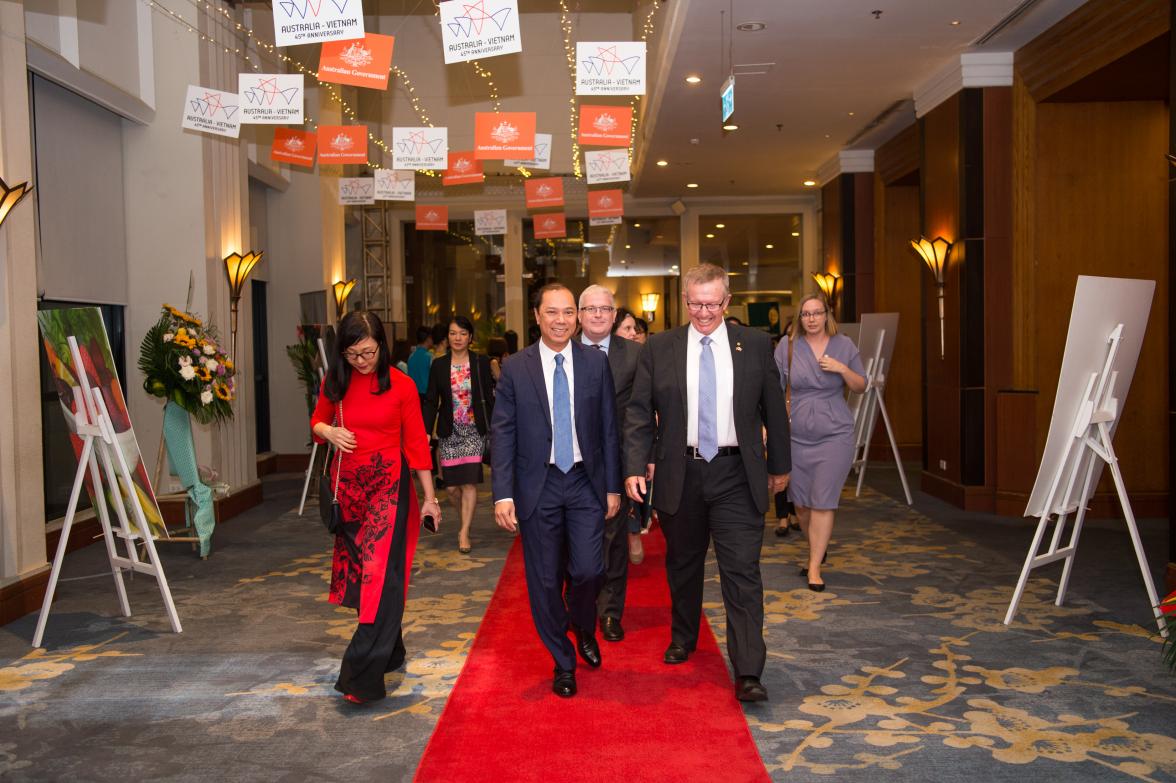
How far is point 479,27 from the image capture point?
689 cm

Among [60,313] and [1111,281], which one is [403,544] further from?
[1111,281]

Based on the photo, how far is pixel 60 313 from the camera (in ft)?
18.4

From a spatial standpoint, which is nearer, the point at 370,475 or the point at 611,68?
the point at 370,475

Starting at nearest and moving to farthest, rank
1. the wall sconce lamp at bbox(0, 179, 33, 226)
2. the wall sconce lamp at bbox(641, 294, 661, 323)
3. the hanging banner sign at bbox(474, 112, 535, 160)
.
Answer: the wall sconce lamp at bbox(0, 179, 33, 226), the hanging banner sign at bbox(474, 112, 535, 160), the wall sconce lamp at bbox(641, 294, 661, 323)

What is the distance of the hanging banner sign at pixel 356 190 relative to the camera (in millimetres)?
13297

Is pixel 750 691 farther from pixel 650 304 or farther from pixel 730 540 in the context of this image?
pixel 650 304

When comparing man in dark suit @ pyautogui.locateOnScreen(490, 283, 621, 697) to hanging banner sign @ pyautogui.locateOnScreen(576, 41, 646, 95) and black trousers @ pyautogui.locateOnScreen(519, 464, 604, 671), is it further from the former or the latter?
→ hanging banner sign @ pyautogui.locateOnScreen(576, 41, 646, 95)

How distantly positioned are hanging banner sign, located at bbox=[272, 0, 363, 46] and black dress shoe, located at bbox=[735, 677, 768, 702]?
463cm

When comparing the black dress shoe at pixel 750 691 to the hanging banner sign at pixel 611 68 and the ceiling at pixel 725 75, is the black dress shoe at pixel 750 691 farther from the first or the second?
the ceiling at pixel 725 75

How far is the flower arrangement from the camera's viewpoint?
7.89 metres

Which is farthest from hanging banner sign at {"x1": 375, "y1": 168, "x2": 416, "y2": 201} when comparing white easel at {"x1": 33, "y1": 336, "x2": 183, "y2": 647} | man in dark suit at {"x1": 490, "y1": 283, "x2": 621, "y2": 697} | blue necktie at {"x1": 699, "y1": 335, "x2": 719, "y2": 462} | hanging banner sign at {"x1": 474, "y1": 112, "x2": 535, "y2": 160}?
blue necktie at {"x1": 699, "y1": 335, "x2": 719, "y2": 462}

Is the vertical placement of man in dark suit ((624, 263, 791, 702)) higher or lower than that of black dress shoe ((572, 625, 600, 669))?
higher

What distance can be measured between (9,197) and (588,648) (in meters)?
4.18

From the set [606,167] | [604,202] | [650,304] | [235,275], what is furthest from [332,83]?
[650,304]
